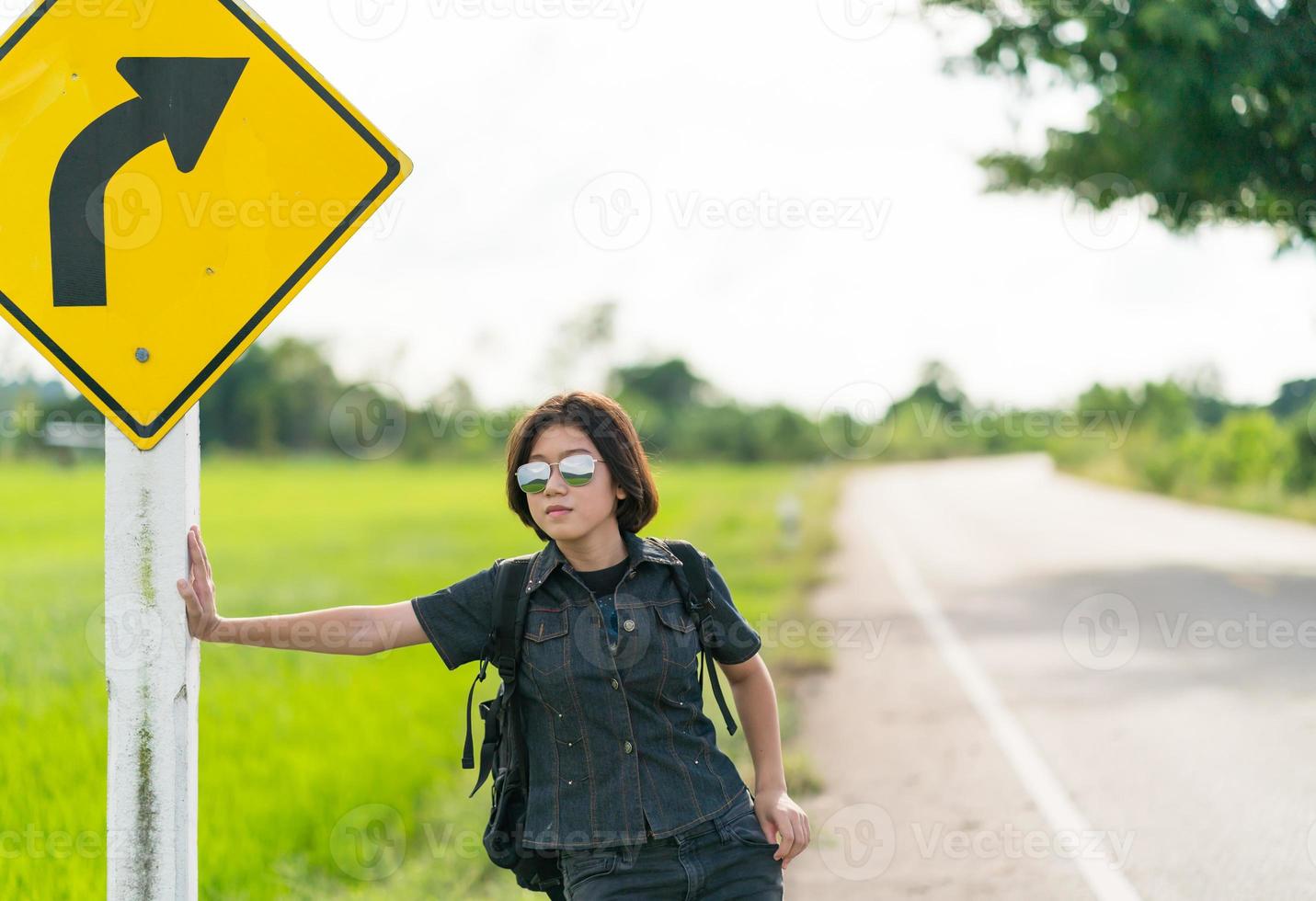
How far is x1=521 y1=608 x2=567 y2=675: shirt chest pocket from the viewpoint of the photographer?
2688mm

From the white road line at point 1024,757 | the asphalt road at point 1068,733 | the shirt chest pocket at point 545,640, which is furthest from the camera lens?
the asphalt road at point 1068,733

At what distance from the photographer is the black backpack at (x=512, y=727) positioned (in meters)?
2.71

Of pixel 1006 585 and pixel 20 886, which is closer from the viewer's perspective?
pixel 20 886

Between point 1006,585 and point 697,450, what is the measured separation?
67.6m

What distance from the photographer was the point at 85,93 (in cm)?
254

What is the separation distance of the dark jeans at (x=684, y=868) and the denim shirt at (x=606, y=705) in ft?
0.11

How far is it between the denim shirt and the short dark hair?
0.14 m

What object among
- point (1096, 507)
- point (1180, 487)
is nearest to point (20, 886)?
point (1096, 507)

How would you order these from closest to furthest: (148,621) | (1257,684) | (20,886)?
1. (148,621)
2. (20,886)
3. (1257,684)

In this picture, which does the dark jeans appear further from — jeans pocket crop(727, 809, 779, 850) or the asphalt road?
the asphalt road

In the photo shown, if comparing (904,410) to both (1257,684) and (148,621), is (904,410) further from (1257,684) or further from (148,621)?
(148,621)

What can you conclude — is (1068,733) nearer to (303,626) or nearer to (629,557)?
(629,557)

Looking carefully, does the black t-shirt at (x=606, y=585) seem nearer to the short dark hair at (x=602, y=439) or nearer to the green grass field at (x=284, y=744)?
the short dark hair at (x=602, y=439)

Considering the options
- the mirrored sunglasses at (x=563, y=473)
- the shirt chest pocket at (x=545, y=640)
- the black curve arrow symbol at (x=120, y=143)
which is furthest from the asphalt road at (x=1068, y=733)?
→ the black curve arrow symbol at (x=120, y=143)
